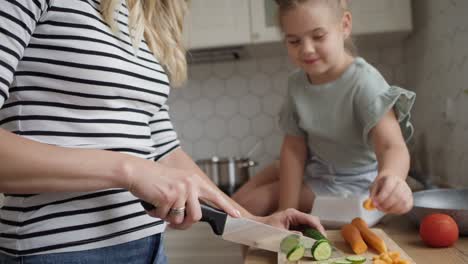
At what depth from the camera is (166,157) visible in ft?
2.25

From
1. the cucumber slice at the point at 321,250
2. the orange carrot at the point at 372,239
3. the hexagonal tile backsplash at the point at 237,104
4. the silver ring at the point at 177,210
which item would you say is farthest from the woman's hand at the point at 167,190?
the hexagonal tile backsplash at the point at 237,104

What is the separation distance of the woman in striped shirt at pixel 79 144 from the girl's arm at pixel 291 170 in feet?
1.53

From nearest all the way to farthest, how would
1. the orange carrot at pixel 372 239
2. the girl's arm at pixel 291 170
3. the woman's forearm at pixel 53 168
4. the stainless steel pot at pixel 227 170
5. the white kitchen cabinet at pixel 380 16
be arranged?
the woman's forearm at pixel 53 168, the orange carrot at pixel 372 239, the girl's arm at pixel 291 170, the white kitchen cabinet at pixel 380 16, the stainless steel pot at pixel 227 170

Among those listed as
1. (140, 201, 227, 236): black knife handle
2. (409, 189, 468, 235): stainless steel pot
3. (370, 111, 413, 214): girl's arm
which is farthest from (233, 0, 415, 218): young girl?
(140, 201, 227, 236): black knife handle

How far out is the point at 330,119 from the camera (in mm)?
950

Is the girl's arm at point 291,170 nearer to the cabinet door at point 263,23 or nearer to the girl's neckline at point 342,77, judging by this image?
the girl's neckline at point 342,77

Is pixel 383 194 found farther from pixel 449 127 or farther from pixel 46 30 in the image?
pixel 449 127

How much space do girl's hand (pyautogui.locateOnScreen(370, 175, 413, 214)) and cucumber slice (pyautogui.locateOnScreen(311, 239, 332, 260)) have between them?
0.12m

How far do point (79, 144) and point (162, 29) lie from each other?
0.90 feet

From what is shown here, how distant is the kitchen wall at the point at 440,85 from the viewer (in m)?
1.11

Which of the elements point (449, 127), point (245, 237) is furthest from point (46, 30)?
point (449, 127)

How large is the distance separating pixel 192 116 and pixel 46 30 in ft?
4.49

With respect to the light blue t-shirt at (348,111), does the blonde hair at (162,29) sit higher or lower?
higher

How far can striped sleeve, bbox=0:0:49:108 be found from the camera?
14.3 inches
